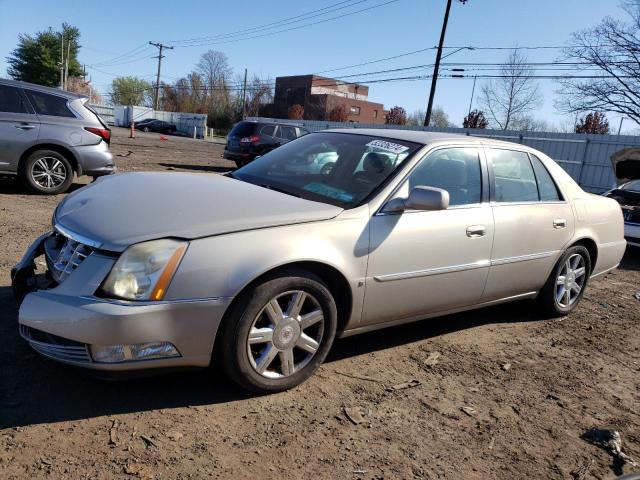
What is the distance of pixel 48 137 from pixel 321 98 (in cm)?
6645

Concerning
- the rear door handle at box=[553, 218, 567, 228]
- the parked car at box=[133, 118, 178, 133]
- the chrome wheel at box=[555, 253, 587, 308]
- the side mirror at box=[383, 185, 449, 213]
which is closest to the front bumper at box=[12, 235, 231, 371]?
the side mirror at box=[383, 185, 449, 213]

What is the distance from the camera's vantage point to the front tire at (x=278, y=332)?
9.20 ft

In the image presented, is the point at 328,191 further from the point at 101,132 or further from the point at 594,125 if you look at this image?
the point at 594,125

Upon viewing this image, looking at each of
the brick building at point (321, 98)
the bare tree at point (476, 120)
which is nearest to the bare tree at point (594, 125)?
the bare tree at point (476, 120)

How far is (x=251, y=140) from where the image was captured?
16719mm

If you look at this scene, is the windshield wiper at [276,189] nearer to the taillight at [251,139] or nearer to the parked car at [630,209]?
the parked car at [630,209]

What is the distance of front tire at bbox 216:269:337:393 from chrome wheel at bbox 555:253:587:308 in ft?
8.79

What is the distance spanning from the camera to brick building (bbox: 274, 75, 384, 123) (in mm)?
71875

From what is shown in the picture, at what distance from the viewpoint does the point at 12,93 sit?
306 inches

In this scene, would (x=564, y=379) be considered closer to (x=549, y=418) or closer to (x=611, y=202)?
(x=549, y=418)

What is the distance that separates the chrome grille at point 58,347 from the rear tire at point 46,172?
6.21 m

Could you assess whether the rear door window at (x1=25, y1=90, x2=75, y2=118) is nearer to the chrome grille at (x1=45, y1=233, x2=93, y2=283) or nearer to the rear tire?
the rear tire

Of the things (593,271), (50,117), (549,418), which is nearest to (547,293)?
(593,271)

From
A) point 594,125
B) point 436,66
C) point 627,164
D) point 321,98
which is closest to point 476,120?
point 594,125
